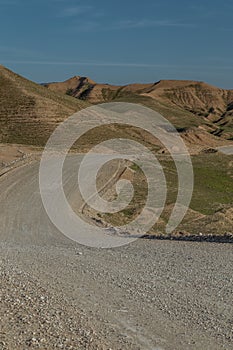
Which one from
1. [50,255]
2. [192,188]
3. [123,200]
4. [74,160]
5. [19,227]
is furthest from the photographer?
[74,160]

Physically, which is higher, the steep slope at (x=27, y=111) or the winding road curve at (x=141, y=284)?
the winding road curve at (x=141, y=284)

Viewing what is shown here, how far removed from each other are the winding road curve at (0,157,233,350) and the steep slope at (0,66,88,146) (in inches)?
1837

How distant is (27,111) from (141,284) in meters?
65.0

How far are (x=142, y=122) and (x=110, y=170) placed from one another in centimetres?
5608

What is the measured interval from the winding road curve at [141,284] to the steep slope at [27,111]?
46.7 m

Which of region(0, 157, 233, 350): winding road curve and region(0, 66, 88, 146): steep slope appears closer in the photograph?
region(0, 157, 233, 350): winding road curve

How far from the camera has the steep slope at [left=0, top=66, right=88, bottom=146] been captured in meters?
70.1

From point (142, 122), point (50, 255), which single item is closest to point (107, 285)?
point (50, 255)

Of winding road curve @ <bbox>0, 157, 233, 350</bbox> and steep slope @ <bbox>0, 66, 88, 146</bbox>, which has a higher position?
winding road curve @ <bbox>0, 157, 233, 350</bbox>

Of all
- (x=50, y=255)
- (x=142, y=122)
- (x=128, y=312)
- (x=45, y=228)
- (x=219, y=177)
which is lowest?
(x=142, y=122)

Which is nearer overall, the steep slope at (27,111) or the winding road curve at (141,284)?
the winding road curve at (141,284)

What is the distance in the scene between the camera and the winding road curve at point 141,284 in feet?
38.2

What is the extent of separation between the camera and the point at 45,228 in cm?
2448

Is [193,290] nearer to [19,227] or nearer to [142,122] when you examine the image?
[19,227]
